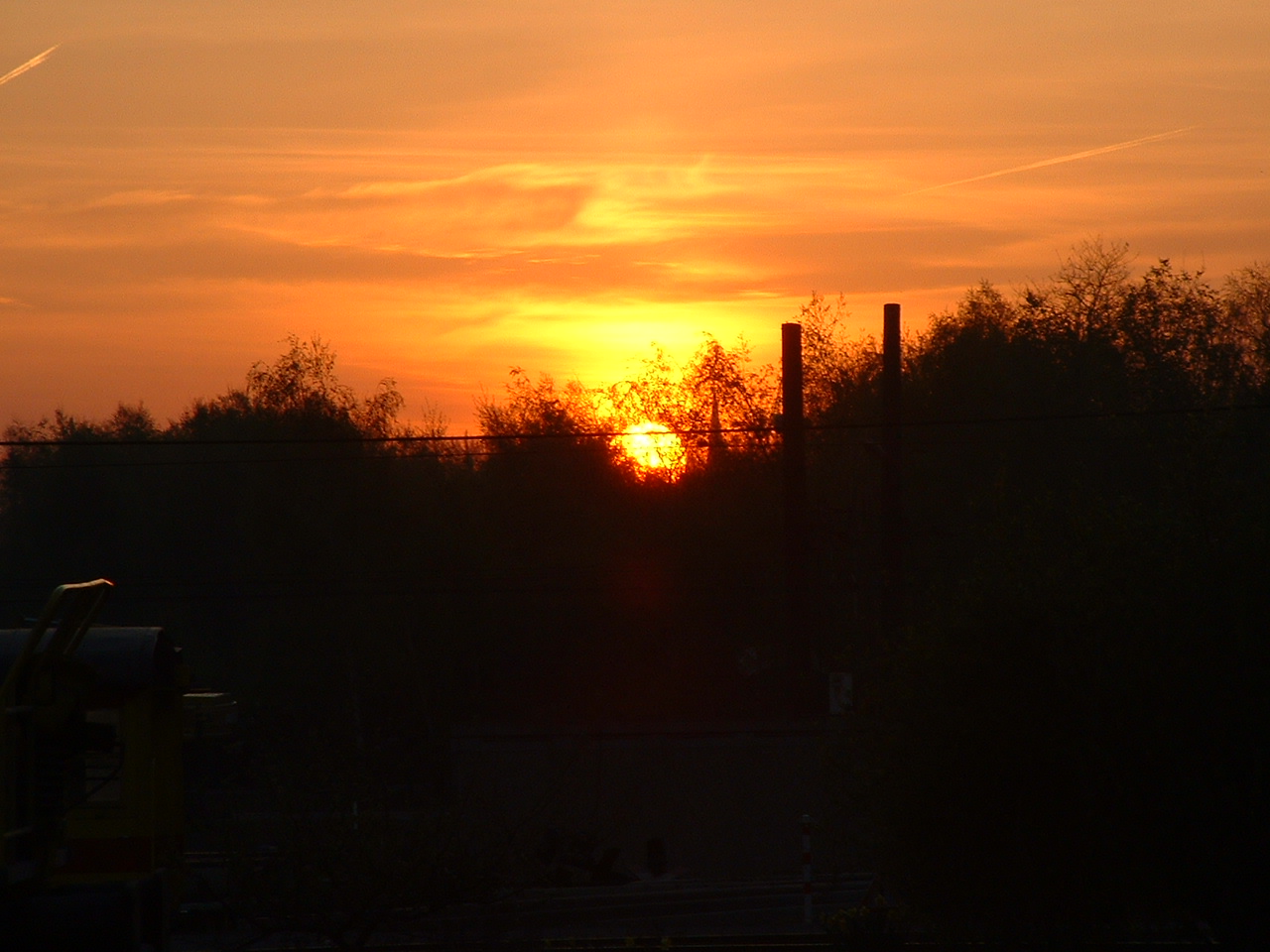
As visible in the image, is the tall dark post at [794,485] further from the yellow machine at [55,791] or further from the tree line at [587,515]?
the yellow machine at [55,791]

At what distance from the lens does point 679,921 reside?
16.5m

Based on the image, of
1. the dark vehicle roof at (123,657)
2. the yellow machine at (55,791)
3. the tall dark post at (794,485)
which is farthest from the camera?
the tall dark post at (794,485)

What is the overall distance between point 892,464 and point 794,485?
2.49 m

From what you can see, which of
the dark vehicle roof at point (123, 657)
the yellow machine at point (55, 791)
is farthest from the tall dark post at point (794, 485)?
the yellow machine at point (55, 791)

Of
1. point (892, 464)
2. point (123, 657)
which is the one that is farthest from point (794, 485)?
point (123, 657)

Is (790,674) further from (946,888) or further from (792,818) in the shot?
(946,888)

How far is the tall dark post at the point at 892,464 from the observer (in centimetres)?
2164

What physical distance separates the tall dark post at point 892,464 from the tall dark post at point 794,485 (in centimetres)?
180

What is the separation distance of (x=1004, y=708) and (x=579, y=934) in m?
6.56

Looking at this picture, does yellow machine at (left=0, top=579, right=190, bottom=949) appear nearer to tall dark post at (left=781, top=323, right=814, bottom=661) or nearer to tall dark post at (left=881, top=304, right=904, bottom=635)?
tall dark post at (left=881, top=304, right=904, bottom=635)

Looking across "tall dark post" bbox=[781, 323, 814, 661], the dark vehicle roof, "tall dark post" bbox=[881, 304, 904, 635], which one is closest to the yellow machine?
the dark vehicle roof

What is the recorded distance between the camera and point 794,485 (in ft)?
79.8

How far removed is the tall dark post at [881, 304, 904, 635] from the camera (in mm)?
21641

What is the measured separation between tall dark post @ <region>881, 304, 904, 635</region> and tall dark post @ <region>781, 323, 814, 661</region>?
1803 mm
